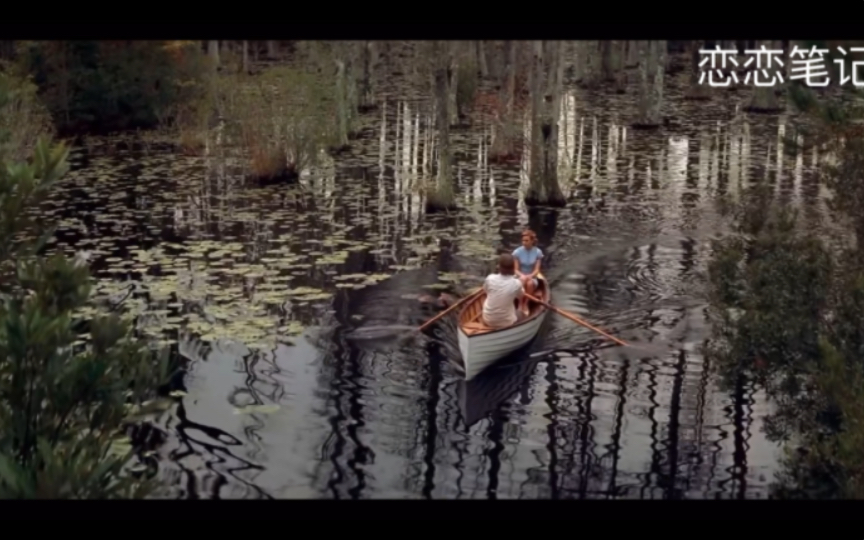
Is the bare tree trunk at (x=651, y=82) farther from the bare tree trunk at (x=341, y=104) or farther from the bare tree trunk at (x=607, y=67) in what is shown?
the bare tree trunk at (x=341, y=104)

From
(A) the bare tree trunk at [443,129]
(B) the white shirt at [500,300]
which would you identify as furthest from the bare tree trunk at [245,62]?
(B) the white shirt at [500,300]

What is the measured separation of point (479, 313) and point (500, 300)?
0.32 m

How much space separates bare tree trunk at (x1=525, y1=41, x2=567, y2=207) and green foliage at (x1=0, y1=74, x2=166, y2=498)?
5.54 metres

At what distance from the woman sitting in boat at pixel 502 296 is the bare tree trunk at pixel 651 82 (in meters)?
3.44

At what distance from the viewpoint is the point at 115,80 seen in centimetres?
874

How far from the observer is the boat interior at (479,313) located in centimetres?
673

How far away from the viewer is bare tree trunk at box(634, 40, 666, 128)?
9789 mm

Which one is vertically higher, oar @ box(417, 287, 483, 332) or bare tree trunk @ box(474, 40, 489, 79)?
bare tree trunk @ box(474, 40, 489, 79)

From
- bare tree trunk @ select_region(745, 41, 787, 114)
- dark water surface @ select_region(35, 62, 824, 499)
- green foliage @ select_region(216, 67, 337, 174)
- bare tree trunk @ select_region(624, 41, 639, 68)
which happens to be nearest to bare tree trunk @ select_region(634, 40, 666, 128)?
bare tree trunk @ select_region(624, 41, 639, 68)

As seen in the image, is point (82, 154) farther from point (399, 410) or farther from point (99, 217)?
point (399, 410)

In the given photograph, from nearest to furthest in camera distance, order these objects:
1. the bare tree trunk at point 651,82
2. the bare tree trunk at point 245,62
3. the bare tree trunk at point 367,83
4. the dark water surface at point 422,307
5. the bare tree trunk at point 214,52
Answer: the dark water surface at point 422,307, the bare tree trunk at point 245,62, the bare tree trunk at point 214,52, the bare tree trunk at point 651,82, the bare tree trunk at point 367,83

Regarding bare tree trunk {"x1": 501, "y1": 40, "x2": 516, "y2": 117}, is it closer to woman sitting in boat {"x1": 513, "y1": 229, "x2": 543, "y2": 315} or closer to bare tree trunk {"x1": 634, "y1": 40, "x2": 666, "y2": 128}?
bare tree trunk {"x1": 634, "y1": 40, "x2": 666, "y2": 128}

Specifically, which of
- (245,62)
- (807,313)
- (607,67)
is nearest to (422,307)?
(245,62)
